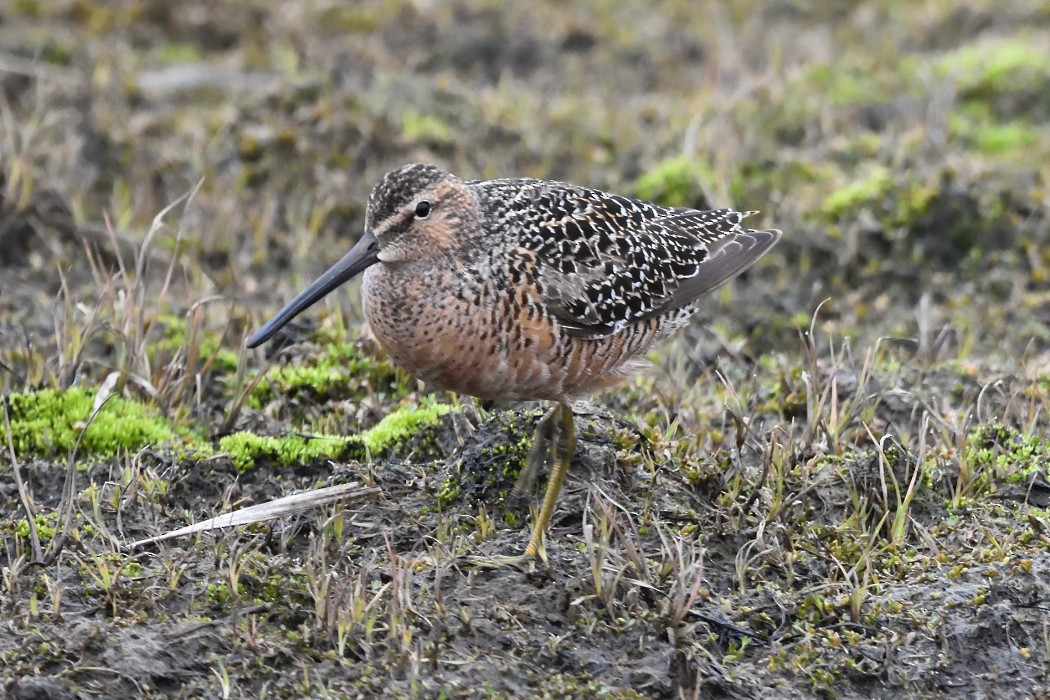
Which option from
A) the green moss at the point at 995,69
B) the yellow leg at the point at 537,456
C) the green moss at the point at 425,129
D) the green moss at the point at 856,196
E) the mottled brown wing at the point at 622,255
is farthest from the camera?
the green moss at the point at 995,69

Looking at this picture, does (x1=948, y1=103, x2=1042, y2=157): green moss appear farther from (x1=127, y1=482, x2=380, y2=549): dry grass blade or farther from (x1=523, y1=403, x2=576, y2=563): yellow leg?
(x1=127, y1=482, x2=380, y2=549): dry grass blade

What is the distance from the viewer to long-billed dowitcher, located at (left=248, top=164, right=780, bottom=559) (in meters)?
4.74

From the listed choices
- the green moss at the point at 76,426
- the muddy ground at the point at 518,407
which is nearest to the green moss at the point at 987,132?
the muddy ground at the point at 518,407

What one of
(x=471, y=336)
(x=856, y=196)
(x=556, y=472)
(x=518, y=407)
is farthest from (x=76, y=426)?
(x=856, y=196)

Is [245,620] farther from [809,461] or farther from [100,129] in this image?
[100,129]

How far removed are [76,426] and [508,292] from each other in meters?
1.72

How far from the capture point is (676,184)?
8.02 metres

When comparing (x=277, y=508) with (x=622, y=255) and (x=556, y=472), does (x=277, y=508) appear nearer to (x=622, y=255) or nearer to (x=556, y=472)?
(x=556, y=472)

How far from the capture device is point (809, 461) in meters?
5.02

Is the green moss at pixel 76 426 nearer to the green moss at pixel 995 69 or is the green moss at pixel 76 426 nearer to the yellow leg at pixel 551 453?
the yellow leg at pixel 551 453

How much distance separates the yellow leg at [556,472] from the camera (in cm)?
449

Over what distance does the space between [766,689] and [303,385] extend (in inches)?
98.8

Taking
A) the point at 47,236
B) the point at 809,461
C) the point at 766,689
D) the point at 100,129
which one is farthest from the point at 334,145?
the point at 766,689

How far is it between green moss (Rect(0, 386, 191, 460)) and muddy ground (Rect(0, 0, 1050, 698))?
0.05ft
